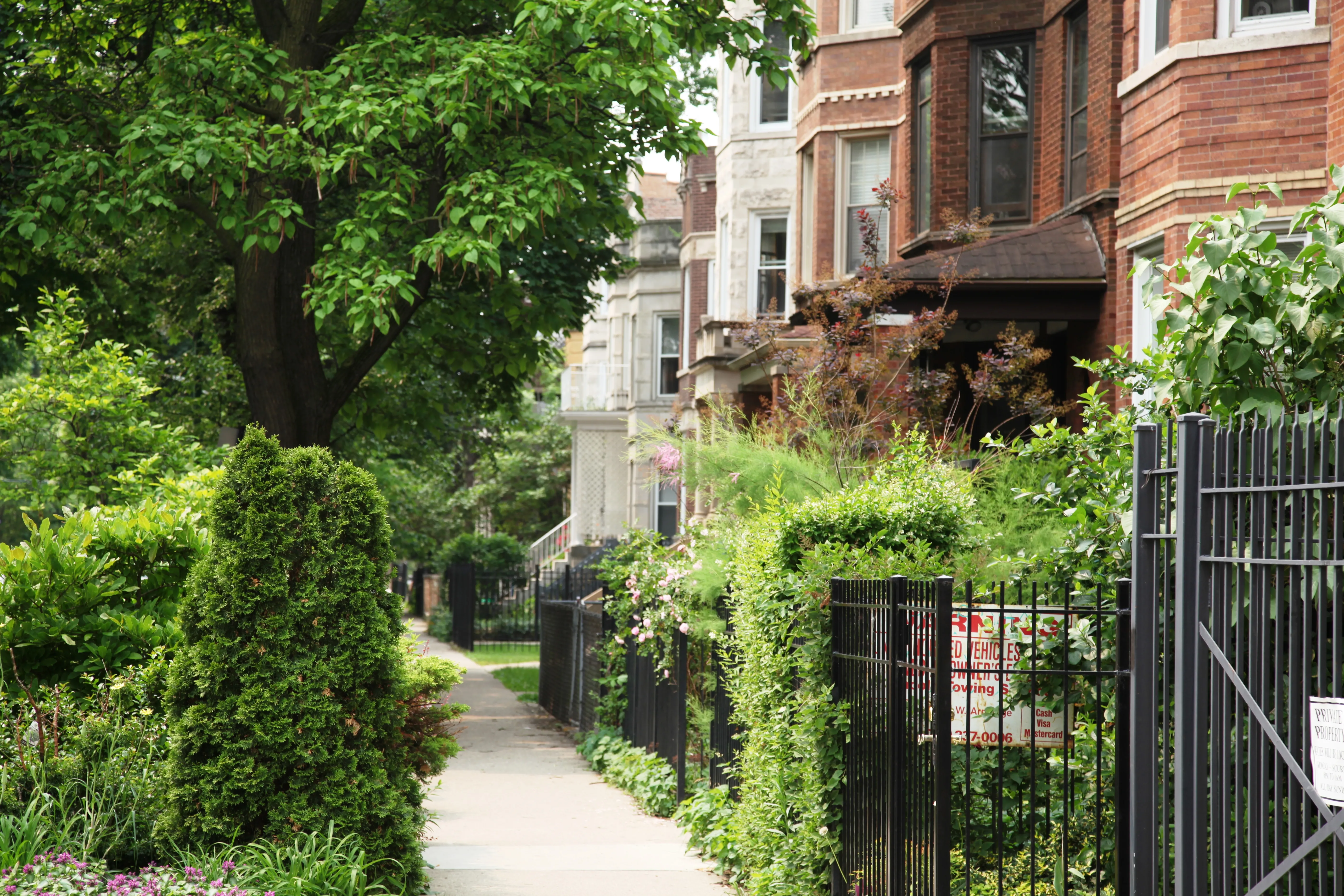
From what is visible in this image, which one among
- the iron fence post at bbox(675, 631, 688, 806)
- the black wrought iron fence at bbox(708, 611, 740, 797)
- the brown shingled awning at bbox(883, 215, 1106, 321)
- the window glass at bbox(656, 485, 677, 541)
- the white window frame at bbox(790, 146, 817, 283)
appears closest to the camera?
the black wrought iron fence at bbox(708, 611, 740, 797)

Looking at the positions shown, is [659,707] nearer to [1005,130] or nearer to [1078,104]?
[1078,104]

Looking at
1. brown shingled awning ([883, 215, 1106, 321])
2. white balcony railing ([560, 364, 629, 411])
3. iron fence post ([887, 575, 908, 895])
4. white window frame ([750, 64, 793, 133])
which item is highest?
white window frame ([750, 64, 793, 133])

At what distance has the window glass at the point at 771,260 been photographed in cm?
2397

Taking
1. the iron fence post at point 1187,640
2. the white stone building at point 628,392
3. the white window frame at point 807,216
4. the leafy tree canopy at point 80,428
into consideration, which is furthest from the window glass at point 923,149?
the white stone building at point 628,392

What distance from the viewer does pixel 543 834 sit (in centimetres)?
937

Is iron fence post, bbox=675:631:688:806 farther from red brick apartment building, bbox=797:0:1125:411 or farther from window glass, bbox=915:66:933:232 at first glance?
window glass, bbox=915:66:933:232

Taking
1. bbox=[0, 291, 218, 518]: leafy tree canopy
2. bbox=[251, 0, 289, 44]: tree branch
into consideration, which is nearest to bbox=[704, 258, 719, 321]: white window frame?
bbox=[251, 0, 289, 44]: tree branch

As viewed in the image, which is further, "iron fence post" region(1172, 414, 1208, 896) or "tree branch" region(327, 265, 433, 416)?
"tree branch" region(327, 265, 433, 416)

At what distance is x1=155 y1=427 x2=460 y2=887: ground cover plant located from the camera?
6.20m

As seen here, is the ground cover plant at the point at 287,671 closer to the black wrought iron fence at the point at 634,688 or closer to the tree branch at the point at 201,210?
the black wrought iron fence at the point at 634,688

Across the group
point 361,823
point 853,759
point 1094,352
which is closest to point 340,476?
point 361,823

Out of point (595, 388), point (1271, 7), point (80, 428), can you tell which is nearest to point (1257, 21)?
point (1271, 7)

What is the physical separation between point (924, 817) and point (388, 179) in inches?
348

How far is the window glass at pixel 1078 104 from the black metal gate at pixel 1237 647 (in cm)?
1098
